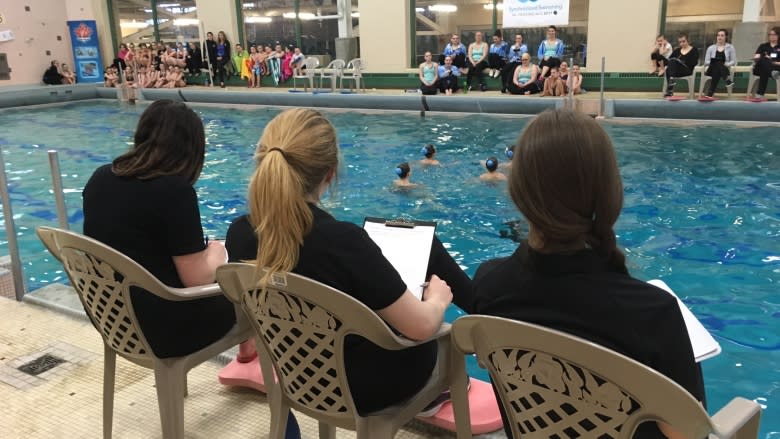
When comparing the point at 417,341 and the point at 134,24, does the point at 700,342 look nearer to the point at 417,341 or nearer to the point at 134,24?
the point at 417,341

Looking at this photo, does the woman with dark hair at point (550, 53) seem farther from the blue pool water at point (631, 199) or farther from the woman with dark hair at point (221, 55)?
the woman with dark hair at point (221, 55)

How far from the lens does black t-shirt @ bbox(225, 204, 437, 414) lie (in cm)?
168

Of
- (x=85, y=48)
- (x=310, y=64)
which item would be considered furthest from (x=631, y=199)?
(x=85, y=48)

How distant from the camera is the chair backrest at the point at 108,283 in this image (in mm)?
1996

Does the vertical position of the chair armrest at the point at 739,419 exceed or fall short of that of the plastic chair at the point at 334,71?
it falls short

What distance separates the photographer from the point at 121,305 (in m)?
2.12

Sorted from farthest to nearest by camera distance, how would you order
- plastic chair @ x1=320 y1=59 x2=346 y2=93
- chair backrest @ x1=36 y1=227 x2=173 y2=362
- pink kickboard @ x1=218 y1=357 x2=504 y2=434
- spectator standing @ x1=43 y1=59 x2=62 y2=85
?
spectator standing @ x1=43 y1=59 x2=62 y2=85 → plastic chair @ x1=320 y1=59 x2=346 y2=93 → pink kickboard @ x1=218 y1=357 x2=504 y2=434 → chair backrest @ x1=36 y1=227 x2=173 y2=362

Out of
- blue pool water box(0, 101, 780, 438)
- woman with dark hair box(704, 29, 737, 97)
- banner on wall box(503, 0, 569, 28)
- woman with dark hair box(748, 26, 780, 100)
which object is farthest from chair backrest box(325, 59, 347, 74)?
woman with dark hair box(748, 26, 780, 100)

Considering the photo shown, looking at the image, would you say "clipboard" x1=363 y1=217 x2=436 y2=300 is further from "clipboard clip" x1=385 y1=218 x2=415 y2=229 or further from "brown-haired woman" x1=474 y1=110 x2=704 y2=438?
"brown-haired woman" x1=474 y1=110 x2=704 y2=438

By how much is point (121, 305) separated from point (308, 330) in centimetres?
78

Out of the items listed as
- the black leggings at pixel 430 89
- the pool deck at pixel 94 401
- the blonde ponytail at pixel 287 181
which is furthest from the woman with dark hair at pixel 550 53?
the blonde ponytail at pixel 287 181

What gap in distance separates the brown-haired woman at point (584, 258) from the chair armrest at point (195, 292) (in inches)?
43.6

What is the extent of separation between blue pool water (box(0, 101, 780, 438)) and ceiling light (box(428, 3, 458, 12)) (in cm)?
521

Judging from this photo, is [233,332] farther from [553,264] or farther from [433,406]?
[553,264]
